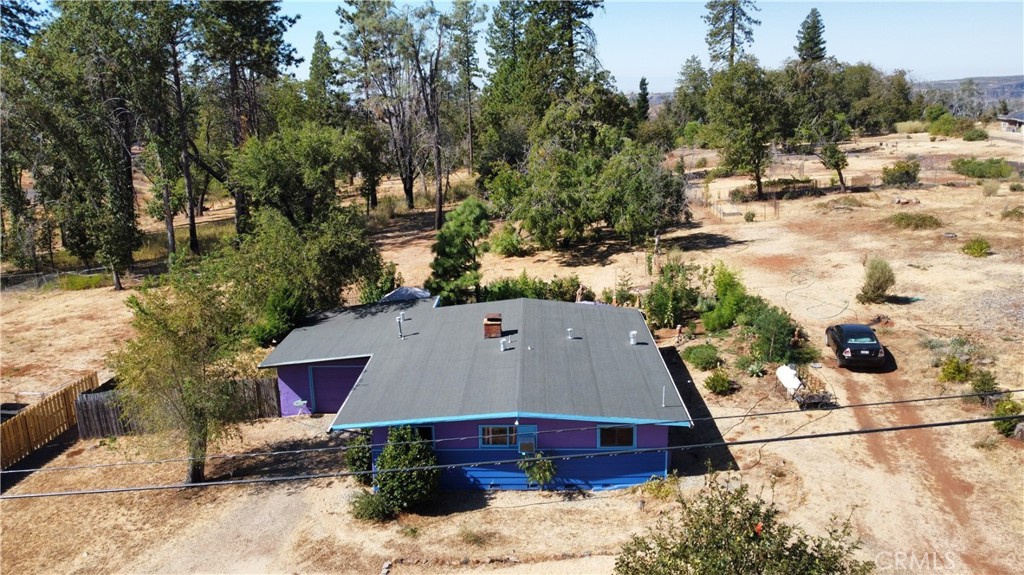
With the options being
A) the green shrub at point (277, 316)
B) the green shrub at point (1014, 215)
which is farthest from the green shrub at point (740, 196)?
the green shrub at point (277, 316)

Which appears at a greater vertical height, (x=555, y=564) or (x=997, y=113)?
(x=997, y=113)

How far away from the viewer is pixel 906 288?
28.7 m

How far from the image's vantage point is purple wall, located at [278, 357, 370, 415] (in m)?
21.5

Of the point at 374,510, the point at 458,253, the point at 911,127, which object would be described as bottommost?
the point at 374,510

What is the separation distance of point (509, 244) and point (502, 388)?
22299 millimetres

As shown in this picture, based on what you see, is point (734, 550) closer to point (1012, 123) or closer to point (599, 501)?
point (599, 501)

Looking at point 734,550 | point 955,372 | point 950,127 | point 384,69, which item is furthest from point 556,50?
point 950,127

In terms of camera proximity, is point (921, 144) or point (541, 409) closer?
point (541, 409)

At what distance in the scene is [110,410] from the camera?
20812mm

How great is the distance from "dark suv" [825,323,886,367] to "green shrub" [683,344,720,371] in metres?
3.79

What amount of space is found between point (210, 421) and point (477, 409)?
694cm

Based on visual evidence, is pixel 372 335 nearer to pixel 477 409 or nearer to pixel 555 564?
pixel 477 409

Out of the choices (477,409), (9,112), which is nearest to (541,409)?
(477,409)

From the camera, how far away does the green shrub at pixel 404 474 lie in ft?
53.0
